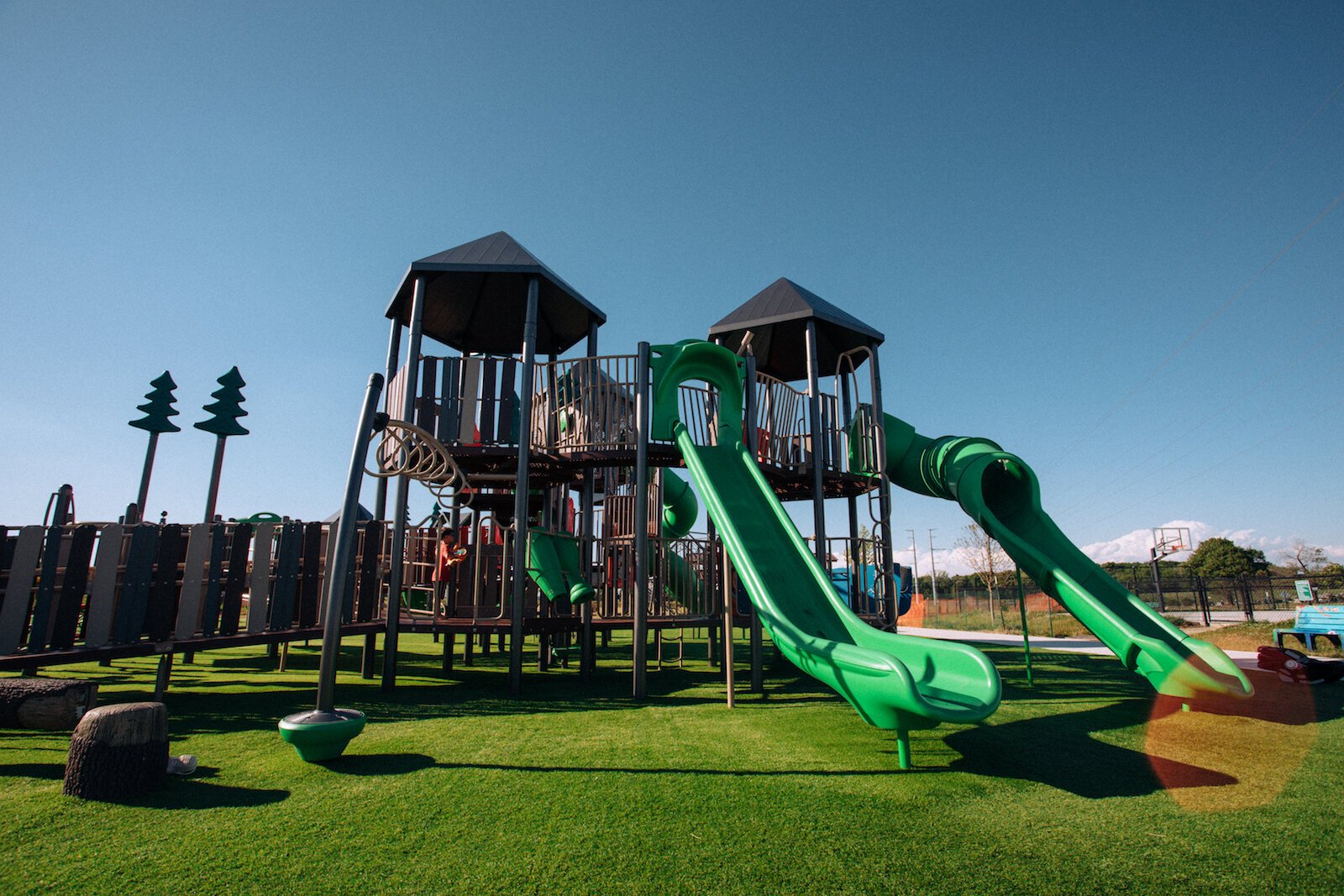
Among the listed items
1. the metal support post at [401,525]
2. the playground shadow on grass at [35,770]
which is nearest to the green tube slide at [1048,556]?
the metal support post at [401,525]

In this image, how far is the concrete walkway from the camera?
14099 mm

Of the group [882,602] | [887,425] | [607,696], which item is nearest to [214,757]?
[607,696]

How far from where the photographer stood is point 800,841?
4.07 meters

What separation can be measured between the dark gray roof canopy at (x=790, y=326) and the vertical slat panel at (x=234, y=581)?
9198 millimetres

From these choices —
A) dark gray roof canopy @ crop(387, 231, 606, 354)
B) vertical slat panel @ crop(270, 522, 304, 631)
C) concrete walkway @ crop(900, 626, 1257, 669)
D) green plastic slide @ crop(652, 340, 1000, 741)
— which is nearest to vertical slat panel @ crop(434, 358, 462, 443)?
dark gray roof canopy @ crop(387, 231, 606, 354)

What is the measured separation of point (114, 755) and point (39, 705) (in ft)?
11.0

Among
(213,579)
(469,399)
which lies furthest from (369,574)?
(469,399)

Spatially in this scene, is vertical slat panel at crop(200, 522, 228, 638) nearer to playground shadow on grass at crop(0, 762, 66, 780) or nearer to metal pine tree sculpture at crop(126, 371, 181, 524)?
playground shadow on grass at crop(0, 762, 66, 780)

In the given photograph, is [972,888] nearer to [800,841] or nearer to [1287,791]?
[800,841]

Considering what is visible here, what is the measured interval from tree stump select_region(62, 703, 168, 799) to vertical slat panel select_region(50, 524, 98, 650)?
362cm

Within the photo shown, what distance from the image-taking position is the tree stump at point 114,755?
4.64 meters

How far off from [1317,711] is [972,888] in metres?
8.09

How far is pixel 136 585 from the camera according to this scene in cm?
796

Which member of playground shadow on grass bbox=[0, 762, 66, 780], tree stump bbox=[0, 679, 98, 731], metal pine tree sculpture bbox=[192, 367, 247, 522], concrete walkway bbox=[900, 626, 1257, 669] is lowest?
concrete walkway bbox=[900, 626, 1257, 669]
